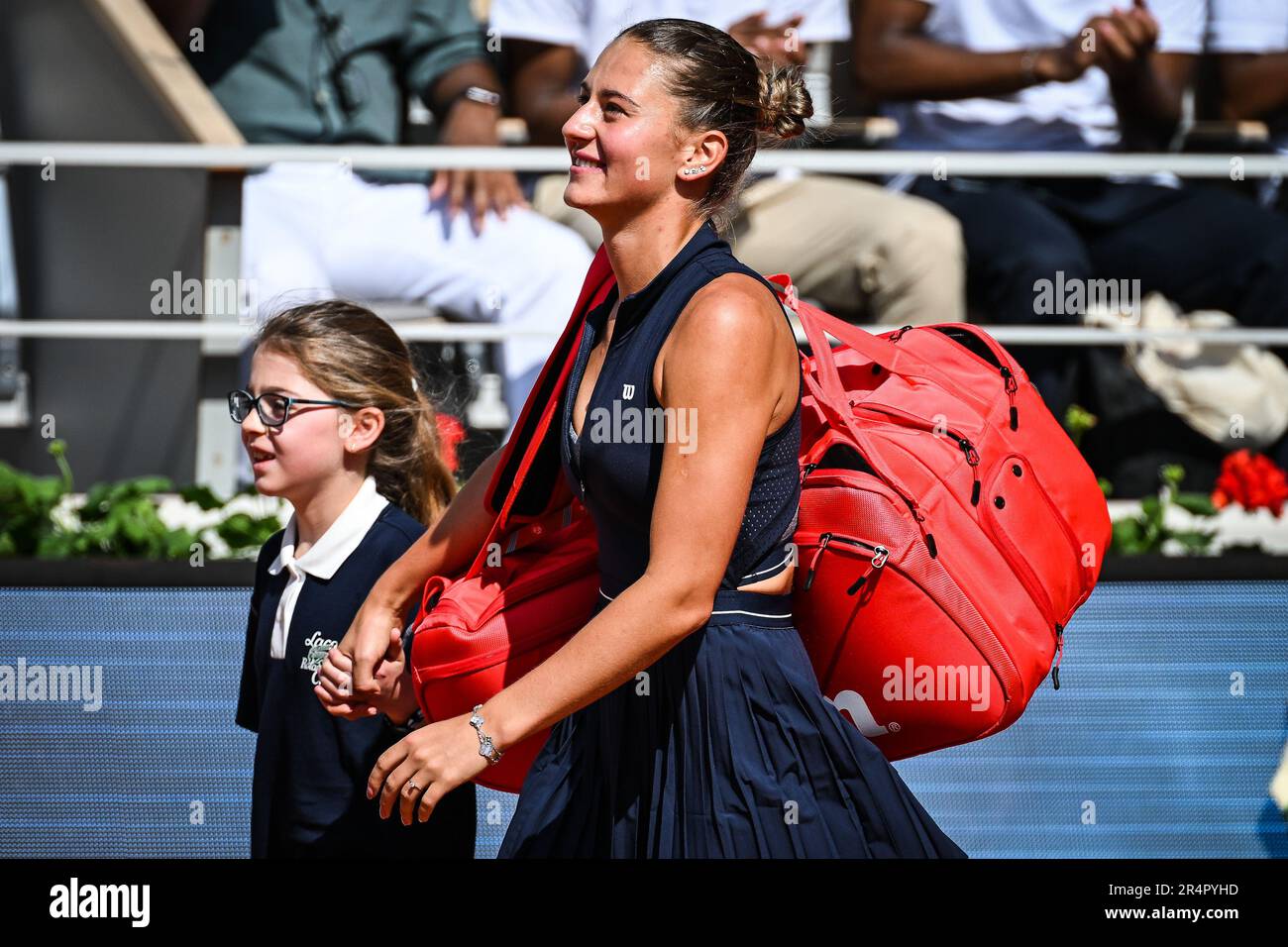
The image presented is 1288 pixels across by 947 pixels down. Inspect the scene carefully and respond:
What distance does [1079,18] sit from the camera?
4.78 m

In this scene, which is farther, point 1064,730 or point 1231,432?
point 1231,432

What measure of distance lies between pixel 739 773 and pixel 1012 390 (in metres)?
0.63

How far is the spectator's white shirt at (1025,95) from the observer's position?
478 centimetres

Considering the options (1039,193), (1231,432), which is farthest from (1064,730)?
(1039,193)

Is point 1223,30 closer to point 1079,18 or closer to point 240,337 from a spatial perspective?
point 1079,18

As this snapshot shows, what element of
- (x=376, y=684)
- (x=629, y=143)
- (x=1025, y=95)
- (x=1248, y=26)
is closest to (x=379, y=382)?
(x=376, y=684)

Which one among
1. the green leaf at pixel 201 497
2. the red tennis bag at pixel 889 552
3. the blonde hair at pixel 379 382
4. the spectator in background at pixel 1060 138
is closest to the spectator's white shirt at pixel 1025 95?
the spectator in background at pixel 1060 138

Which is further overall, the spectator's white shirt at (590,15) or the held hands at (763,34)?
the spectator's white shirt at (590,15)

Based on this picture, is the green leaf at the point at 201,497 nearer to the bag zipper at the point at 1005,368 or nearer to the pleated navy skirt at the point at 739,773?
the pleated navy skirt at the point at 739,773

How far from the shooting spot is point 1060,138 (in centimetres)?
486

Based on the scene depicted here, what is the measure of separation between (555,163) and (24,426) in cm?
216

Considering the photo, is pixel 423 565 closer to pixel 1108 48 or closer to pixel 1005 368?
pixel 1005 368

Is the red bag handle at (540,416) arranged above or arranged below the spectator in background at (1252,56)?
below
